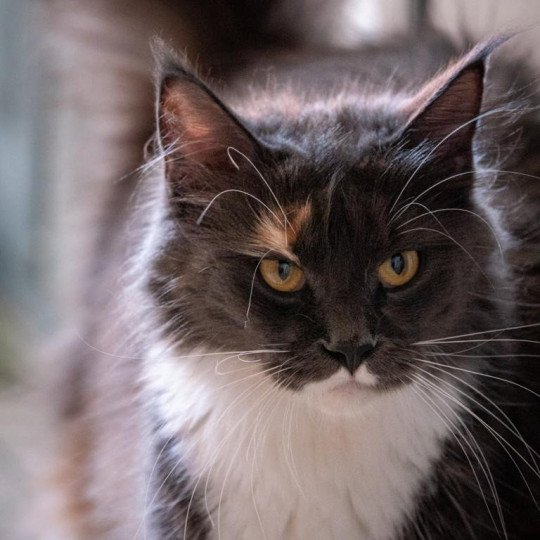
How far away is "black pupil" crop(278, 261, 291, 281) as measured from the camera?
1.28 metres

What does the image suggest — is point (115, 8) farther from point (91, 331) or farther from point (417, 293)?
point (417, 293)

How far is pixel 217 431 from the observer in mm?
1434

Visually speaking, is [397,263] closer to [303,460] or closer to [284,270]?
[284,270]

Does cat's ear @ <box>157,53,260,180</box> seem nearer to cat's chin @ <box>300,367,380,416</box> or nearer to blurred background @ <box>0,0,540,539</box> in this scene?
cat's chin @ <box>300,367,380,416</box>

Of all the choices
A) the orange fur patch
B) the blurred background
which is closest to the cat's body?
the orange fur patch

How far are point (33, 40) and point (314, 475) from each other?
1393 millimetres

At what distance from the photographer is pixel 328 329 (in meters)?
1.24

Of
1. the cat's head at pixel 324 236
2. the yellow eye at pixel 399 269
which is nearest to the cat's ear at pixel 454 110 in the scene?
the cat's head at pixel 324 236

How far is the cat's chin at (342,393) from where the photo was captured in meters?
1.25

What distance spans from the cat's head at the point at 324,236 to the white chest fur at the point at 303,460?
97 mm

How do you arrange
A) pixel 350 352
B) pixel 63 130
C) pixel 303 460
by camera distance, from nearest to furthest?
pixel 350 352, pixel 303 460, pixel 63 130

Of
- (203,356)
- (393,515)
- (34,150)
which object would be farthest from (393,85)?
(34,150)

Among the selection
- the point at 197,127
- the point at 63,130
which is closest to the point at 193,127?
the point at 197,127

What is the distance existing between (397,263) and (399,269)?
0.01 meters
